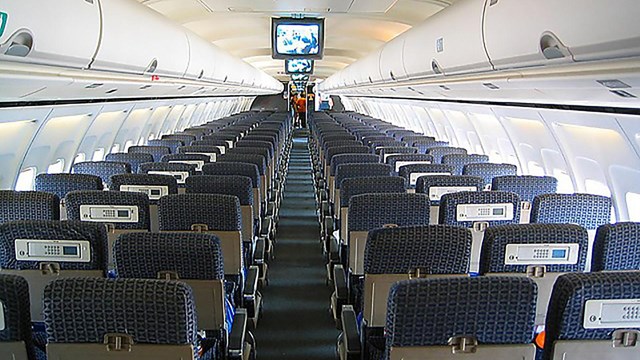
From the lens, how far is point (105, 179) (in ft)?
21.8

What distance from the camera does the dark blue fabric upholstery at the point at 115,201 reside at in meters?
4.41

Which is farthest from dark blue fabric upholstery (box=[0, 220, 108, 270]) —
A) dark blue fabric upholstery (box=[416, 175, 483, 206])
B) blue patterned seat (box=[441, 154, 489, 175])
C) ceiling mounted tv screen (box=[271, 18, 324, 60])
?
ceiling mounted tv screen (box=[271, 18, 324, 60])

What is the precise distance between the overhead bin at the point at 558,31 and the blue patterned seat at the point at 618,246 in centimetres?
97

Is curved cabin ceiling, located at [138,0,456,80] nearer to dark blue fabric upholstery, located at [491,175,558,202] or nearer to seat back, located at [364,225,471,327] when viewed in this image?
dark blue fabric upholstery, located at [491,175,558,202]

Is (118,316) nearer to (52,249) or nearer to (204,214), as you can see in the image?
(52,249)

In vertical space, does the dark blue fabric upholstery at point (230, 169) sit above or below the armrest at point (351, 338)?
above

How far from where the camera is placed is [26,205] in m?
4.36

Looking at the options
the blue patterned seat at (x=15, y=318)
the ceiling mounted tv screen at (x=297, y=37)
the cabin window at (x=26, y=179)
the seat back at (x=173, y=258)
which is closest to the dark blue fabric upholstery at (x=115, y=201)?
the seat back at (x=173, y=258)

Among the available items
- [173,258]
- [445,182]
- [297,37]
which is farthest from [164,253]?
[297,37]

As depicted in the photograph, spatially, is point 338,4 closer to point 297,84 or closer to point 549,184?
point 549,184

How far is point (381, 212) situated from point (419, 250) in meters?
1.15

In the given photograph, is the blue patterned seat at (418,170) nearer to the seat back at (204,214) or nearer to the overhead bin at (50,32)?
the seat back at (204,214)

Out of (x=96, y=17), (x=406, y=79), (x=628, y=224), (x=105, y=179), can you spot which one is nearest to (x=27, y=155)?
(x=105, y=179)

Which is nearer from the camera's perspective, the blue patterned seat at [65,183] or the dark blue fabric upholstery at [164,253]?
the dark blue fabric upholstery at [164,253]
